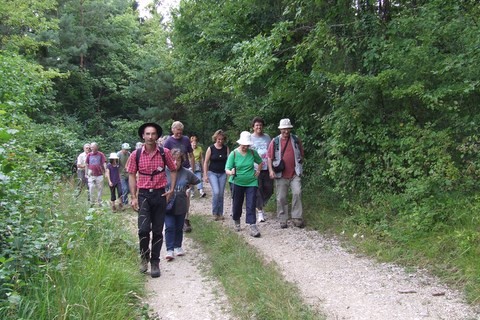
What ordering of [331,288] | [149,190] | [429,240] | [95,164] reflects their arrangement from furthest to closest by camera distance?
[95,164] < [429,240] < [149,190] < [331,288]

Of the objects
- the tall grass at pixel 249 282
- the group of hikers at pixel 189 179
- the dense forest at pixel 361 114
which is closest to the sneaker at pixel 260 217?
the group of hikers at pixel 189 179

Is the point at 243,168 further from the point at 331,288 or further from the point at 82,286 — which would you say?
the point at 82,286

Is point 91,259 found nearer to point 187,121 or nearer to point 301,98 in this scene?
point 301,98

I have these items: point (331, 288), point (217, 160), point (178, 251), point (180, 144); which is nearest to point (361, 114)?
point (217, 160)

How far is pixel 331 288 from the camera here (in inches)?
180

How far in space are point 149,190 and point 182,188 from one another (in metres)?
0.92

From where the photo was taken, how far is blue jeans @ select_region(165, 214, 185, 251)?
5989mm

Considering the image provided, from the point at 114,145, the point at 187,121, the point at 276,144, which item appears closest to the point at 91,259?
the point at 276,144

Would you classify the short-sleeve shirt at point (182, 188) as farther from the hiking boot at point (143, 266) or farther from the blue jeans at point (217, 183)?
the blue jeans at point (217, 183)

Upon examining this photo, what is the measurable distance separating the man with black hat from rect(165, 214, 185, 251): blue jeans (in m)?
0.64

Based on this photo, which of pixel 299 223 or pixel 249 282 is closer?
pixel 249 282

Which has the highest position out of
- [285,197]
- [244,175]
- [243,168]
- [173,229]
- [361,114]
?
[361,114]

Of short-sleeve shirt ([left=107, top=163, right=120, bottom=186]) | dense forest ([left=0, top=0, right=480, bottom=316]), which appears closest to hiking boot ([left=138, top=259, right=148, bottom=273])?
dense forest ([left=0, top=0, right=480, bottom=316])

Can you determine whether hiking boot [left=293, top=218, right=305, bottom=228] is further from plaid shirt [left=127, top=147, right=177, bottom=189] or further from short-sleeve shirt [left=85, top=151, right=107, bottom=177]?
short-sleeve shirt [left=85, top=151, right=107, bottom=177]
